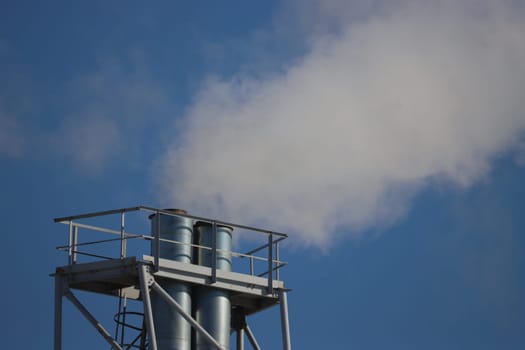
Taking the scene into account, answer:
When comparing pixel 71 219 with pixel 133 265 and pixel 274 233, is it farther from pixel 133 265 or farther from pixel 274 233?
pixel 274 233

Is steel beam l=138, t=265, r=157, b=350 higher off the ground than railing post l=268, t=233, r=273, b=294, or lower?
lower

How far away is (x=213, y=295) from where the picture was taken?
43062mm

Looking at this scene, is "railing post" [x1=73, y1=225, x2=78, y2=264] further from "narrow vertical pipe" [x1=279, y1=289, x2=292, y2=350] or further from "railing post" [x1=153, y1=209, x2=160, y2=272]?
"narrow vertical pipe" [x1=279, y1=289, x2=292, y2=350]

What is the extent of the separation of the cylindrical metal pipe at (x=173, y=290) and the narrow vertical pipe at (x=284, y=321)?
3362mm

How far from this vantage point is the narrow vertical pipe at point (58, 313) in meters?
41.4

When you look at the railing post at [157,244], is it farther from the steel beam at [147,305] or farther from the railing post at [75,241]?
the railing post at [75,241]

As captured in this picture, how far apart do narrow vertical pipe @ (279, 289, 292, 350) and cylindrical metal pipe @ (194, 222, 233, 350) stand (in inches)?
74.4

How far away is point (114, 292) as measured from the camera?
43.5m

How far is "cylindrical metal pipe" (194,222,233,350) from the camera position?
140ft

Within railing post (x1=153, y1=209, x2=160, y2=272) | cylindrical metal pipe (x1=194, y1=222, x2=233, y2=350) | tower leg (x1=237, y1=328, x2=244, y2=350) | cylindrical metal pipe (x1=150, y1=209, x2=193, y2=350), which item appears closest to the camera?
railing post (x1=153, y1=209, x2=160, y2=272)

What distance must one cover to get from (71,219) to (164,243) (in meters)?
3.23

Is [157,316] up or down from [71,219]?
down

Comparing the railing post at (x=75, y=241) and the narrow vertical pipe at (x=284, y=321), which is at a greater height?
the railing post at (x=75, y=241)

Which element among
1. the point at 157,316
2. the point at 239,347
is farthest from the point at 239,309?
the point at 157,316
